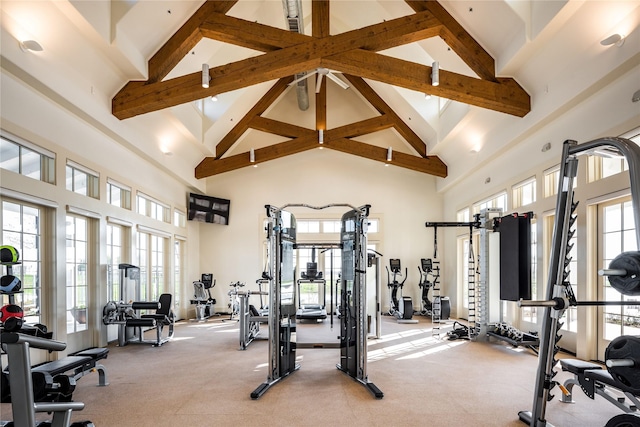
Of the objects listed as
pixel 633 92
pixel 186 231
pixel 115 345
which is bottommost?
pixel 115 345

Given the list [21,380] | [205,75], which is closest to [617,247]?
[21,380]

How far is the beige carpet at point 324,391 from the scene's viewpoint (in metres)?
3.53

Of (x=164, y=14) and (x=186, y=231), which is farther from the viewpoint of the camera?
(x=186, y=231)

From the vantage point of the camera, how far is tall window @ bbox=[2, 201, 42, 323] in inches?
187

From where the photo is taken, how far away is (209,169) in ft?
35.2

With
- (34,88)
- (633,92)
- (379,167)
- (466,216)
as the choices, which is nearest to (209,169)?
(379,167)

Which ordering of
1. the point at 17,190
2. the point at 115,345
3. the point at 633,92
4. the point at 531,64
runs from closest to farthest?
the point at 633,92 < the point at 17,190 < the point at 531,64 < the point at 115,345

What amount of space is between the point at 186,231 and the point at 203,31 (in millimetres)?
5747

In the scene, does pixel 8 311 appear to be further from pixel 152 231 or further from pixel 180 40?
pixel 152 231

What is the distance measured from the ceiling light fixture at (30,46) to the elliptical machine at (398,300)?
8.10 metres

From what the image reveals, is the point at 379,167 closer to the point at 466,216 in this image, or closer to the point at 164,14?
the point at 466,216

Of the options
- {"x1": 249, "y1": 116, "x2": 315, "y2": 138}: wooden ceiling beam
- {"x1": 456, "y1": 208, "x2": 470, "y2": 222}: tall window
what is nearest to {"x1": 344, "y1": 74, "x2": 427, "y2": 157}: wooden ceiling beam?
{"x1": 249, "y1": 116, "x2": 315, "y2": 138}: wooden ceiling beam

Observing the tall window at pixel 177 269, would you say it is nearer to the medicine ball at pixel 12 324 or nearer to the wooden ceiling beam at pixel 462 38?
the wooden ceiling beam at pixel 462 38

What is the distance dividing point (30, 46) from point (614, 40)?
6167 millimetres
